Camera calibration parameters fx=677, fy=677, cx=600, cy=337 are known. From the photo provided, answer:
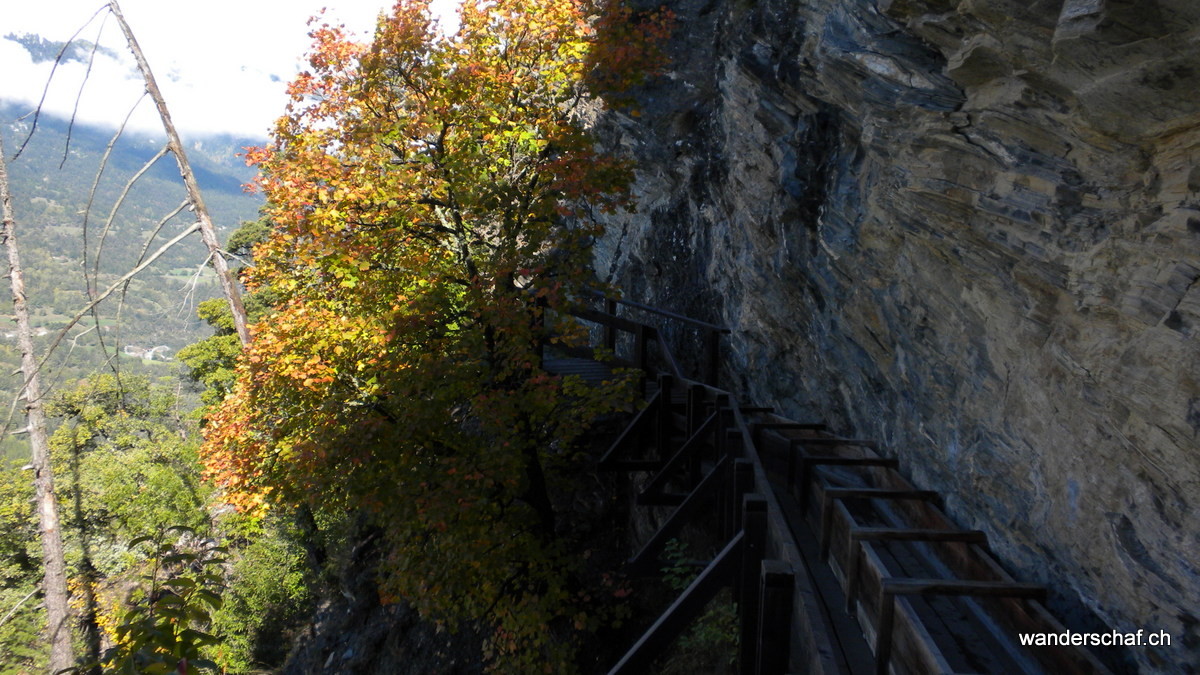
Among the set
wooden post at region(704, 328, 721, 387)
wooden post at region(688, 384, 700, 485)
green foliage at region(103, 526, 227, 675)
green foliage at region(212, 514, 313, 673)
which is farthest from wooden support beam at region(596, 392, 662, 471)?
green foliage at region(212, 514, 313, 673)

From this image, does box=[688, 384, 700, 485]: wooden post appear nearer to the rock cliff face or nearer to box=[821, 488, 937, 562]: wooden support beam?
the rock cliff face

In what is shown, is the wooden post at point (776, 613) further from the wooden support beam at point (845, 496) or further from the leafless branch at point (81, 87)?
the leafless branch at point (81, 87)

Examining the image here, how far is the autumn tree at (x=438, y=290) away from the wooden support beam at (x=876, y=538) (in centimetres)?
477

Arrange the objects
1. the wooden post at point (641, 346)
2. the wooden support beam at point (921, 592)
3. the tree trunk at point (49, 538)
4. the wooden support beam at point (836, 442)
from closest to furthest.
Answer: the wooden support beam at point (921, 592) < the wooden support beam at point (836, 442) < the wooden post at point (641, 346) < the tree trunk at point (49, 538)

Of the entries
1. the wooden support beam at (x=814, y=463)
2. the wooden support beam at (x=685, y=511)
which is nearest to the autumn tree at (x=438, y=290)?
the wooden support beam at (x=685, y=511)

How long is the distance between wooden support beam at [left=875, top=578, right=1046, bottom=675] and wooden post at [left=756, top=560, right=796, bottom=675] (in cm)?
43

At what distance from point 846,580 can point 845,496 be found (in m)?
0.77

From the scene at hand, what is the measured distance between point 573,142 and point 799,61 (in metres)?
3.19

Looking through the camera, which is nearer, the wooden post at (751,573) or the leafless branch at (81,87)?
the wooden post at (751,573)

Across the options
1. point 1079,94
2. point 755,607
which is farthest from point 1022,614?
point 1079,94

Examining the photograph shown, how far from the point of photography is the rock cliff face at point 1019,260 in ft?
10.5

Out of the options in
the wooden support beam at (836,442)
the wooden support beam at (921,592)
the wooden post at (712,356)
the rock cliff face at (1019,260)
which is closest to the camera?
the rock cliff face at (1019,260)

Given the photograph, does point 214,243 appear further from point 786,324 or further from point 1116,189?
point 1116,189

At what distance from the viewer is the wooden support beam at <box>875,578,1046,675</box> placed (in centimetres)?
330
